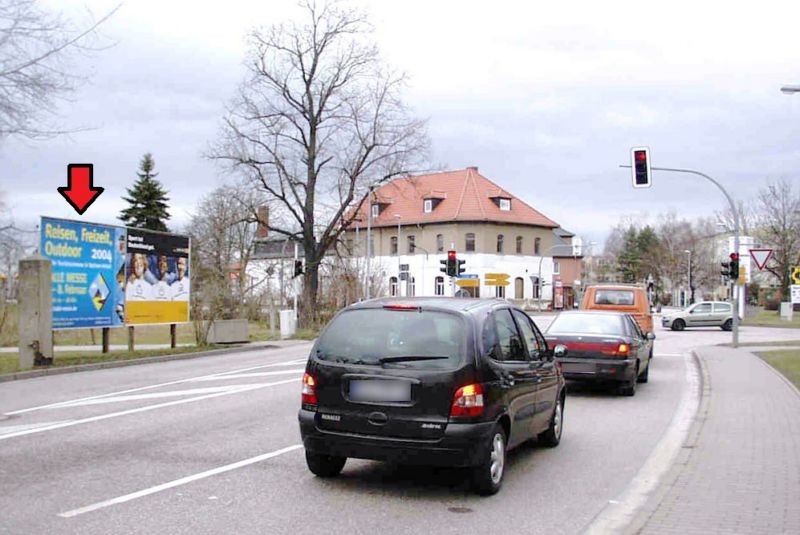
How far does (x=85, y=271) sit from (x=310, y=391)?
1462 centimetres

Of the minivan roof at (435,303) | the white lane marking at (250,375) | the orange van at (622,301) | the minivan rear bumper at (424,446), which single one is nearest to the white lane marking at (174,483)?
the minivan rear bumper at (424,446)

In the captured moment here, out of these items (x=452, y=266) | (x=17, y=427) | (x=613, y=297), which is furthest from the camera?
(x=452, y=266)

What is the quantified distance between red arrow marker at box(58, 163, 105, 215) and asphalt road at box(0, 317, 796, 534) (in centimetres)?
531

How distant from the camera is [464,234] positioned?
8362 cm

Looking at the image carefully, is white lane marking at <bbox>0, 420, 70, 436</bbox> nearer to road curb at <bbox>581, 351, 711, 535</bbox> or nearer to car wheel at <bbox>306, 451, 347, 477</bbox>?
car wheel at <bbox>306, 451, 347, 477</bbox>

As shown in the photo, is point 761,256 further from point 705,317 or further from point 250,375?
point 705,317

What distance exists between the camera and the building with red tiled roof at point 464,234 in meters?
83.2

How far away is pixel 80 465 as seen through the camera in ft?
25.5

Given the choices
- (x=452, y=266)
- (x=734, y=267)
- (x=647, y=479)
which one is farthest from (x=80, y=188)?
(x=734, y=267)

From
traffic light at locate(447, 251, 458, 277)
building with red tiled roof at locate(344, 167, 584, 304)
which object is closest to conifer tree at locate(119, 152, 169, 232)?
building with red tiled roof at locate(344, 167, 584, 304)

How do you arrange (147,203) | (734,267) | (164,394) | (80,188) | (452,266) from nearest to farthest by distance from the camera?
(164,394) → (80,188) → (734,267) → (452,266) → (147,203)

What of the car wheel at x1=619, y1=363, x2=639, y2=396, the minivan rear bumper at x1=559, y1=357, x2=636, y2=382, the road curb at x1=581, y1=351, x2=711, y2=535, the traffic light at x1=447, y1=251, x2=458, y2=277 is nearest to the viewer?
the road curb at x1=581, y1=351, x2=711, y2=535

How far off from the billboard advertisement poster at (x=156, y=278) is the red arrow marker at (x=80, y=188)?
4.55 m

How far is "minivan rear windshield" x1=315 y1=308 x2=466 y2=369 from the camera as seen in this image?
679cm
